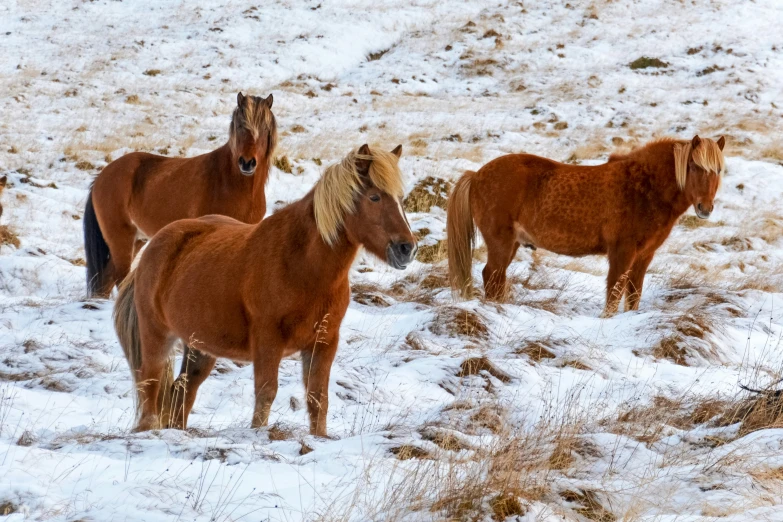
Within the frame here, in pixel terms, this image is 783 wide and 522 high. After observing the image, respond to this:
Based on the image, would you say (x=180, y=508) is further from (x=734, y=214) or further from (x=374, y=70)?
(x=374, y=70)

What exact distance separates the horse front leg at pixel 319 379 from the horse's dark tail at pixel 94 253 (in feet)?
16.5

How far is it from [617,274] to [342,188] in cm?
517

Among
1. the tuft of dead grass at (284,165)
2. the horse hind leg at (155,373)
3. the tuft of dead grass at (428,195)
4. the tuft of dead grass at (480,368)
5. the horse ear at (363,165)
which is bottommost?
the tuft of dead grass at (428,195)

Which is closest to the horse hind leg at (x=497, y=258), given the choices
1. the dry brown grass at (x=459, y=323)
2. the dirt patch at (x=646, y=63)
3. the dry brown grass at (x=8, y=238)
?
the dry brown grass at (x=459, y=323)

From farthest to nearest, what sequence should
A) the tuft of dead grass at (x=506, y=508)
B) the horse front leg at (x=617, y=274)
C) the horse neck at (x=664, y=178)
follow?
the horse neck at (x=664, y=178) → the horse front leg at (x=617, y=274) → the tuft of dead grass at (x=506, y=508)

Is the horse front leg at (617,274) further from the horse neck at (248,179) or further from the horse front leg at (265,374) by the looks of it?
the horse front leg at (265,374)

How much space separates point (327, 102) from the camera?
2534cm

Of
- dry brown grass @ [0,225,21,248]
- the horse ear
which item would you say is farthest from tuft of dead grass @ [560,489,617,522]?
dry brown grass @ [0,225,21,248]

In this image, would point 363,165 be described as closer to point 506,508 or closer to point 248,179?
point 506,508

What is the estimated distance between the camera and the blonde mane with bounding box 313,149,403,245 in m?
Result: 4.58

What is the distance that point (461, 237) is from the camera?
9.50m

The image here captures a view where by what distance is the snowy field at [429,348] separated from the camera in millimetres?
3211

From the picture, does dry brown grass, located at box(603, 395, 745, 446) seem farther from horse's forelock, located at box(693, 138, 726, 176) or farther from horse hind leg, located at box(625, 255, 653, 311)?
horse's forelock, located at box(693, 138, 726, 176)

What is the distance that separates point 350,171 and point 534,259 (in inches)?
293
